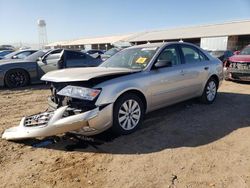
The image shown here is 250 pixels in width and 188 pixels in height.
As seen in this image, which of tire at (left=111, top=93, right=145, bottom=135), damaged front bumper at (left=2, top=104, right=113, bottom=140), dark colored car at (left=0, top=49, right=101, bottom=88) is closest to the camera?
damaged front bumper at (left=2, top=104, right=113, bottom=140)

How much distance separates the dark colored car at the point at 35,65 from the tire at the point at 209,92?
5.13m

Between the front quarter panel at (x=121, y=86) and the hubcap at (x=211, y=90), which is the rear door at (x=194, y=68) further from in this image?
the front quarter panel at (x=121, y=86)

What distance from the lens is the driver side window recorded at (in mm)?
5391

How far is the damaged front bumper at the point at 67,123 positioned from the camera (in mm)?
3990

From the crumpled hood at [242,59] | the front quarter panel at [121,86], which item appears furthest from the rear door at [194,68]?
the crumpled hood at [242,59]

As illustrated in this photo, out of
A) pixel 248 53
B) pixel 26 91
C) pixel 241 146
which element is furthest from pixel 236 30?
pixel 241 146

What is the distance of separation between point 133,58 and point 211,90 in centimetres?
249

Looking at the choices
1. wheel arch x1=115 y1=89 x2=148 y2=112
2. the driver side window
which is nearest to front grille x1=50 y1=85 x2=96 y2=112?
wheel arch x1=115 y1=89 x2=148 y2=112

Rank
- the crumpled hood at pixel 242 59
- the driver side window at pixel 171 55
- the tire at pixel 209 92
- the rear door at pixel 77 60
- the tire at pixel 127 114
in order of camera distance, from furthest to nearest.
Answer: the rear door at pixel 77 60, the crumpled hood at pixel 242 59, the tire at pixel 209 92, the driver side window at pixel 171 55, the tire at pixel 127 114

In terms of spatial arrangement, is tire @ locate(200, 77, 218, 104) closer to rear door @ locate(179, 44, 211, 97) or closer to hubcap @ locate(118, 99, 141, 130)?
rear door @ locate(179, 44, 211, 97)

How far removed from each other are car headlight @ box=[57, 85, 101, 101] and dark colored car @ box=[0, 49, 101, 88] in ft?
17.7

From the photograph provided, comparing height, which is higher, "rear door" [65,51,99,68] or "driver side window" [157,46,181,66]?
"driver side window" [157,46,181,66]

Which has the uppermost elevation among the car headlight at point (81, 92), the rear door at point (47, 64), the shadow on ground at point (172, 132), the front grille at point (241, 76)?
the car headlight at point (81, 92)

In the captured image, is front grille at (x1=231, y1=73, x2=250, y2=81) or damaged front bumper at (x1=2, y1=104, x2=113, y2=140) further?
front grille at (x1=231, y1=73, x2=250, y2=81)
